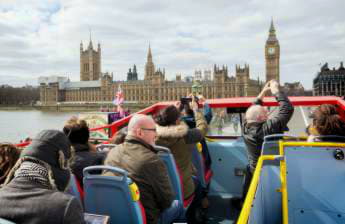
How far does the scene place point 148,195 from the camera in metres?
1.97

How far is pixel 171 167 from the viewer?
2.33m

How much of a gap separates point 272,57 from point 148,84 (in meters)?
31.6

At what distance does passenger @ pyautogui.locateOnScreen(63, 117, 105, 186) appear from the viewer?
90.2 inches

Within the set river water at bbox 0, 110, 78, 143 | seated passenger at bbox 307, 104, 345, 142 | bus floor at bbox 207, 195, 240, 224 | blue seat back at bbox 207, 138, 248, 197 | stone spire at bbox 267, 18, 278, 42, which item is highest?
stone spire at bbox 267, 18, 278, 42

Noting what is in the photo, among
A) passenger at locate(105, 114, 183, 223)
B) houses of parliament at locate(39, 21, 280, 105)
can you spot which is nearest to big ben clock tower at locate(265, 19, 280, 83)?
houses of parliament at locate(39, 21, 280, 105)

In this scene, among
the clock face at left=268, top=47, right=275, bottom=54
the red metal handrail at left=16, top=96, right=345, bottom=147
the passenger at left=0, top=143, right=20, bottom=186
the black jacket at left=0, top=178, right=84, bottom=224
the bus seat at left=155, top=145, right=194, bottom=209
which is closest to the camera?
the black jacket at left=0, top=178, right=84, bottom=224

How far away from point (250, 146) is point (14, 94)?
11010cm

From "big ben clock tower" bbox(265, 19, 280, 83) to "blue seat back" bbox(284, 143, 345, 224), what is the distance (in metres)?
79.7

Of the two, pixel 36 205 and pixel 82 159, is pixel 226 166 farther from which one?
pixel 36 205

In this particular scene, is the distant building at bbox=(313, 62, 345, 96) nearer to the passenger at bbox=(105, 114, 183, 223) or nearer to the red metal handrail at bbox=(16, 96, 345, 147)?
the red metal handrail at bbox=(16, 96, 345, 147)

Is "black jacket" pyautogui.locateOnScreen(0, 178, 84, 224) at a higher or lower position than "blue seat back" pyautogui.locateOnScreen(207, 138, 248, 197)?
higher

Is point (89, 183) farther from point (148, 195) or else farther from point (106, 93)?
point (106, 93)

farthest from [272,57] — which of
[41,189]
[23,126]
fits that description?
[41,189]

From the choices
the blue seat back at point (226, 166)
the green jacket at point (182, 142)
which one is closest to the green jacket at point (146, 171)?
the green jacket at point (182, 142)
